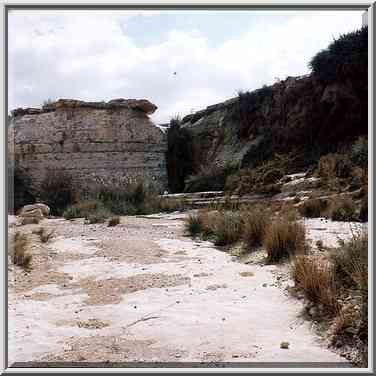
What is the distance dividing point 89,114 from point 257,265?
1736 cm

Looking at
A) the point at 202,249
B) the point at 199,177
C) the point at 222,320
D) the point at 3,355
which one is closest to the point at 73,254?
the point at 202,249

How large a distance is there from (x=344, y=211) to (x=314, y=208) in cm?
139

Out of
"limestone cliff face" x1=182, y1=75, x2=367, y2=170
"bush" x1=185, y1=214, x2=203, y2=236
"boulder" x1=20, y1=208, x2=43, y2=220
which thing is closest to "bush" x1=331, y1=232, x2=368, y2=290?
"bush" x1=185, y1=214, x2=203, y2=236

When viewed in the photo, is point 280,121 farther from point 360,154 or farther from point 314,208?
point 314,208

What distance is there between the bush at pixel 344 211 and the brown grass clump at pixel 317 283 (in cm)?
428

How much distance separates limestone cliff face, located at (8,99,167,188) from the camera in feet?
67.2

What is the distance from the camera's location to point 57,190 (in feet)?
62.6

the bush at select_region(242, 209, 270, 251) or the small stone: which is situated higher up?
the bush at select_region(242, 209, 270, 251)

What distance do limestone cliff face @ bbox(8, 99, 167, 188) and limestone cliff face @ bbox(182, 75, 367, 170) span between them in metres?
2.97

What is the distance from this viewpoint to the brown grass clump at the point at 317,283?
10.8 ft

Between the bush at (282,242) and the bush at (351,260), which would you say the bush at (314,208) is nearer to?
the bush at (282,242)

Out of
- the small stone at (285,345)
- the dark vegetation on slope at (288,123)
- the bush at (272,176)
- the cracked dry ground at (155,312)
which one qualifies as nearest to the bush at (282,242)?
the cracked dry ground at (155,312)

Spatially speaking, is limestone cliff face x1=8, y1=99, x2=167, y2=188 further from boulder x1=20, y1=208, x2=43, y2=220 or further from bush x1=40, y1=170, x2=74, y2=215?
boulder x1=20, y1=208, x2=43, y2=220

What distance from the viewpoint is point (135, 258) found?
19.8ft
